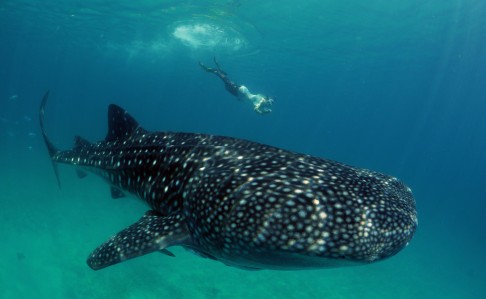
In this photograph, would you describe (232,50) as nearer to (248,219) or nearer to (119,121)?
(119,121)

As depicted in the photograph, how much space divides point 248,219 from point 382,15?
115ft

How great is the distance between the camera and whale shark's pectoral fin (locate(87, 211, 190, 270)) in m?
4.41

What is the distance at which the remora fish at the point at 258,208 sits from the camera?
3439 millimetres

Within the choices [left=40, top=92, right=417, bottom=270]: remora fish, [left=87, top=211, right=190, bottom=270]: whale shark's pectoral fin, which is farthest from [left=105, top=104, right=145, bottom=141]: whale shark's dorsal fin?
[left=87, top=211, right=190, bottom=270]: whale shark's pectoral fin

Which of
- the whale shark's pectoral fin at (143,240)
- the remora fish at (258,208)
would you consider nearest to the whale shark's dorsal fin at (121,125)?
the remora fish at (258,208)

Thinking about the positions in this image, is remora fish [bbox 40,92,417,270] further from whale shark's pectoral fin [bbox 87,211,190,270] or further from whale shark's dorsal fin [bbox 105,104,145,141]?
whale shark's dorsal fin [bbox 105,104,145,141]

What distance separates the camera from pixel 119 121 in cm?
713

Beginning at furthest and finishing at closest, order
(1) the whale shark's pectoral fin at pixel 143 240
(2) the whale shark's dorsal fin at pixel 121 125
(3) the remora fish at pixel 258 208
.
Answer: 1. (2) the whale shark's dorsal fin at pixel 121 125
2. (1) the whale shark's pectoral fin at pixel 143 240
3. (3) the remora fish at pixel 258 208

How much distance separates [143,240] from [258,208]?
5.53 ft

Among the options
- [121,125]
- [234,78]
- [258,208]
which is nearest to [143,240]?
[258,208]

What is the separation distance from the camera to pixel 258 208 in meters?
3.79

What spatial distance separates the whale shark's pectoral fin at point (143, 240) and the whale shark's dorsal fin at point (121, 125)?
2.57 m

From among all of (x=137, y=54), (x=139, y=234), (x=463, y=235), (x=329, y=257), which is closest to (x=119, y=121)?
(x=139, y=234)

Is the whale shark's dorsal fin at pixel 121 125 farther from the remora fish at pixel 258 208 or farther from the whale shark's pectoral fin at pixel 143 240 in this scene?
the whale shark's pectoral fin at pixel 143 240
